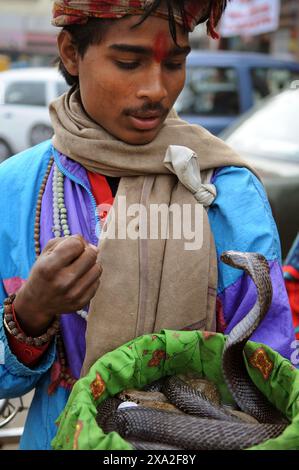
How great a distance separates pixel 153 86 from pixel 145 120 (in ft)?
0.29

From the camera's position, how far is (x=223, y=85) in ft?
29.8

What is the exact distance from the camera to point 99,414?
1.43 m

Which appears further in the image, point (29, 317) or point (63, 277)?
point (29, 317)

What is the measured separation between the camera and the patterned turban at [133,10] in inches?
63.1

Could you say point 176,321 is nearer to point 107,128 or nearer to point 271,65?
point 107,128

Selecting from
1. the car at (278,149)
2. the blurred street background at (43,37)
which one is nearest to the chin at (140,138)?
the car at (278,149)

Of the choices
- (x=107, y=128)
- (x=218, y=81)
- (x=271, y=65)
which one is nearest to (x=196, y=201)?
(x=107, y=128)

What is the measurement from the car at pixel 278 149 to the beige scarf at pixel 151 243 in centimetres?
265

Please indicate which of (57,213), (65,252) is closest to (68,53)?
(57,213)

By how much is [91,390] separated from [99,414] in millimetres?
65

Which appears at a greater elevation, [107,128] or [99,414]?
[107,128]

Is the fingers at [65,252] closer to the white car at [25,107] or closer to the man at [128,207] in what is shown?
the man at [128,207]

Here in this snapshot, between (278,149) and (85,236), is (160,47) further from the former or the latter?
(278,149)
